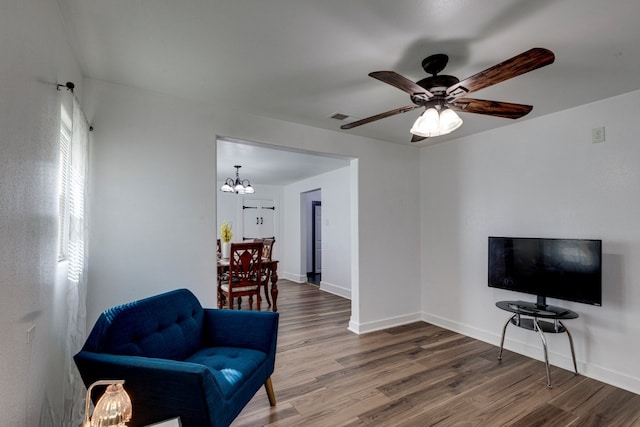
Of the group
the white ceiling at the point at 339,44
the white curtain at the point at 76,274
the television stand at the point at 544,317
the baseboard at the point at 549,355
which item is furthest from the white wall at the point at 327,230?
the white curtain at the point at 76,274

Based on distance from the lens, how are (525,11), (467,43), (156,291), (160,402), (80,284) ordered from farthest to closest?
(156,291) < (80,284) < (467,43) < (525,11) < (160,402)

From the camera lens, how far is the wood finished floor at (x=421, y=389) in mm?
2096

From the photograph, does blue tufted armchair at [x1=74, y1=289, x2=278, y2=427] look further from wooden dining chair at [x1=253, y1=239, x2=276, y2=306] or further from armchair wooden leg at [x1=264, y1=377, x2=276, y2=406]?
wooden dining chair at [x1=253, y1=239, x2=276, y2=306]

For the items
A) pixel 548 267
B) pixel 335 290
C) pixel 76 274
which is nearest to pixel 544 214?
pixel 548 267

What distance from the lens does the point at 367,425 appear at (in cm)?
202

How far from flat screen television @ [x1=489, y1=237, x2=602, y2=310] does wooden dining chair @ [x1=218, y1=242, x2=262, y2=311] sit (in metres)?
2.92

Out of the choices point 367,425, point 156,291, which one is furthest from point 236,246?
point 367,425

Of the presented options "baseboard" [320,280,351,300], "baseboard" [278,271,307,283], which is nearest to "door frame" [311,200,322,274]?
"baseboard" [278,271,307,283]

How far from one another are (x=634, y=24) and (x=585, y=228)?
5.68 feet

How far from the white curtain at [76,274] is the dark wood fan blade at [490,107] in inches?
94.8

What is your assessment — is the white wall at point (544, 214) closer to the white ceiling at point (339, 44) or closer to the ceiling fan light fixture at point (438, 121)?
the white ceiling at point (339, 44)

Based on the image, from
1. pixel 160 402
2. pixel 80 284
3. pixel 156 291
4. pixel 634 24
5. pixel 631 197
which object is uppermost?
pixel 634 24

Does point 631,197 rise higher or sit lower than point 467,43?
lower

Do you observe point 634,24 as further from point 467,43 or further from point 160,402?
point 160,402
